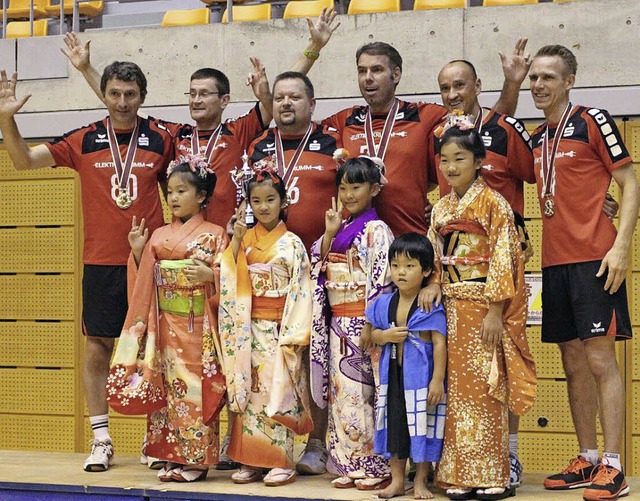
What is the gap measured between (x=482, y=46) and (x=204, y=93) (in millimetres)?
2258

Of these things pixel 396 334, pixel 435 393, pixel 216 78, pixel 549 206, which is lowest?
pixel 435 393

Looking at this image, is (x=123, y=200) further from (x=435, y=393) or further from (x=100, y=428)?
(x=435, y=393)

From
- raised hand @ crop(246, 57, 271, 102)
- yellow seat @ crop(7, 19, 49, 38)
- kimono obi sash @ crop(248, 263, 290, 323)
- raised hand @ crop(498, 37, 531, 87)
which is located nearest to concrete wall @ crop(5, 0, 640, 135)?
yellow seat @ crop(7, 19, 49, 38)

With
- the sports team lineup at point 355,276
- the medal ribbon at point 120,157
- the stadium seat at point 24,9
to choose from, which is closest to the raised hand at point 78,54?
the sports team lineup at point 355,276

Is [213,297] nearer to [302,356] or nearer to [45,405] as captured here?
[302,356]

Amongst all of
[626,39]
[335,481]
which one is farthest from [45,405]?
[626,39]

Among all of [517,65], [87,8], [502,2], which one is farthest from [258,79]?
[87,8]

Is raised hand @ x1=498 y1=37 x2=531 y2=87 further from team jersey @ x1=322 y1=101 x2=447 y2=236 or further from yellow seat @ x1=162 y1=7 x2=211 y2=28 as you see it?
yellow seat @ x1=162 y1=7 x2=211 y2=28

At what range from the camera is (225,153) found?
4945mm

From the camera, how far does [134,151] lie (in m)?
4.93

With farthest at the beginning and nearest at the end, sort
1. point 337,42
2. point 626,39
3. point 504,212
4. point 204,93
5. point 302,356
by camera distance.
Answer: point 337,42 < point 626,39 < point 204,93 < point 302,356 < point 504,212

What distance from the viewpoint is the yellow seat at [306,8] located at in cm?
746

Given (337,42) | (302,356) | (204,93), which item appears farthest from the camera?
(337,42)

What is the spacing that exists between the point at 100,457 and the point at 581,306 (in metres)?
2.30
